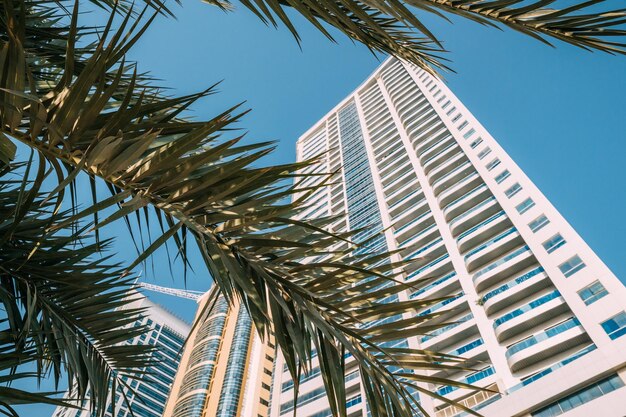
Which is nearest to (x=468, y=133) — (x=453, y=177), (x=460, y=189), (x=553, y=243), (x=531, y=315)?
(x=453, y=177)

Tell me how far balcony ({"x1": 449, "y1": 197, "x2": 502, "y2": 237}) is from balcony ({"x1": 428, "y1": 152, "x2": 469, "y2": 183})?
6.17 meters

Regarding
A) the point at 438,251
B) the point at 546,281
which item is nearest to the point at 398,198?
the point at 438,251

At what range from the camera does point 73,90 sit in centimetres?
101

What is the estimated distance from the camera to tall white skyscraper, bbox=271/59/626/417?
18.2m

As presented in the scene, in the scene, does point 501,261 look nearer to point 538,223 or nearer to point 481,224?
point 538,223

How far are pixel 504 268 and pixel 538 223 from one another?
3532mm

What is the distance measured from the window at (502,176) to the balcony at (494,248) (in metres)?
4.78

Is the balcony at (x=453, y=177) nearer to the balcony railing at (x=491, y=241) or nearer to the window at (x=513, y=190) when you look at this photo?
the window at (x=513, y=190)

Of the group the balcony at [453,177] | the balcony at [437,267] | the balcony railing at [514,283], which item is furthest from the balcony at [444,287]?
the balcony at [453,177]

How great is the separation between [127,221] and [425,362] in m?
1.04

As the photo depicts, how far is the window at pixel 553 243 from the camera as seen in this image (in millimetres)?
23966

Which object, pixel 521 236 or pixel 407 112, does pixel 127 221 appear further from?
pixel 407 112

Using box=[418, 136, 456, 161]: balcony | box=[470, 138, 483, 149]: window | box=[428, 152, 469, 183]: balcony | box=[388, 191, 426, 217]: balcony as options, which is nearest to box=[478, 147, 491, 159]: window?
box=[470, 138, 483, 149]: window

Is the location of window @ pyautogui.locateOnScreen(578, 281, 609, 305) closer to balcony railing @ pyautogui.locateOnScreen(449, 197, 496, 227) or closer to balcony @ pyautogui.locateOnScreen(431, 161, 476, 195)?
balcony railing @ pyautogui.locateOnScreen(449, 197, 496, 227)
